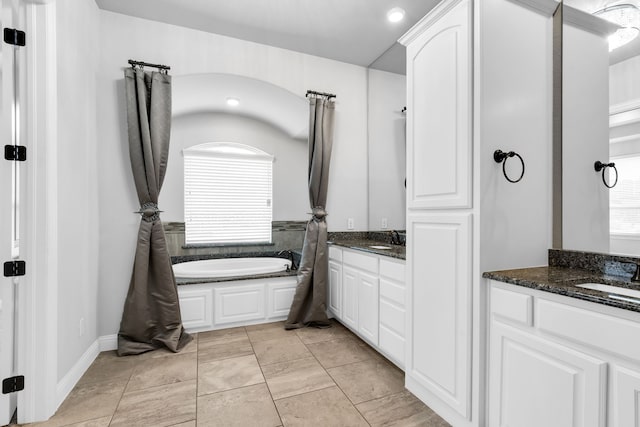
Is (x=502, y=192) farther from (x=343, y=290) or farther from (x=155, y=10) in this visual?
(x=155, y=10)

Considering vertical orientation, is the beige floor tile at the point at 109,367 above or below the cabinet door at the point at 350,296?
below

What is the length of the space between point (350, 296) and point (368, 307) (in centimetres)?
31

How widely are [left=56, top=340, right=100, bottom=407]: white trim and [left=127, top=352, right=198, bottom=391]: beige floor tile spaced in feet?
1.10

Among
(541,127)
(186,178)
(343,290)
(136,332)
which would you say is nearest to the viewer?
(541,127)

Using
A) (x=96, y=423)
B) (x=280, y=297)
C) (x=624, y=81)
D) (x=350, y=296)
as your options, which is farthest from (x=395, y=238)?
(x=96, y=423)

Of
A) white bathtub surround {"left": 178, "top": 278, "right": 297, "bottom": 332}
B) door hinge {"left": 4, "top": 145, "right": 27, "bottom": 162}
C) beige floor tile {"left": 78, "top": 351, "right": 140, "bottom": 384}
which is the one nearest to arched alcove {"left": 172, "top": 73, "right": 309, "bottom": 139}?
door hinge {"left": 4, "top": 145, "right": 27, "bottom": 162}

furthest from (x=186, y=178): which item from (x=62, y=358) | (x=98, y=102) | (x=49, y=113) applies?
(x=62, y=358)

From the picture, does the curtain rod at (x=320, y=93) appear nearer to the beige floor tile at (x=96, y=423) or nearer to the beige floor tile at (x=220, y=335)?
the beige floor tile at (x=220, y=335)

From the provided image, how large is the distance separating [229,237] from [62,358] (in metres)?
2.36

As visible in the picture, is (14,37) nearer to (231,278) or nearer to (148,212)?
(148,212)

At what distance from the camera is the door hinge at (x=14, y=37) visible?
155cm

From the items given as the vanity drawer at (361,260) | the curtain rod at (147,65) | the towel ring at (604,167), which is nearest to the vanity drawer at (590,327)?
the towel ring at (604,167)

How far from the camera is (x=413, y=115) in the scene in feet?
6.19

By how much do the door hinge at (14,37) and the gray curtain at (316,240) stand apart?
2.13m
